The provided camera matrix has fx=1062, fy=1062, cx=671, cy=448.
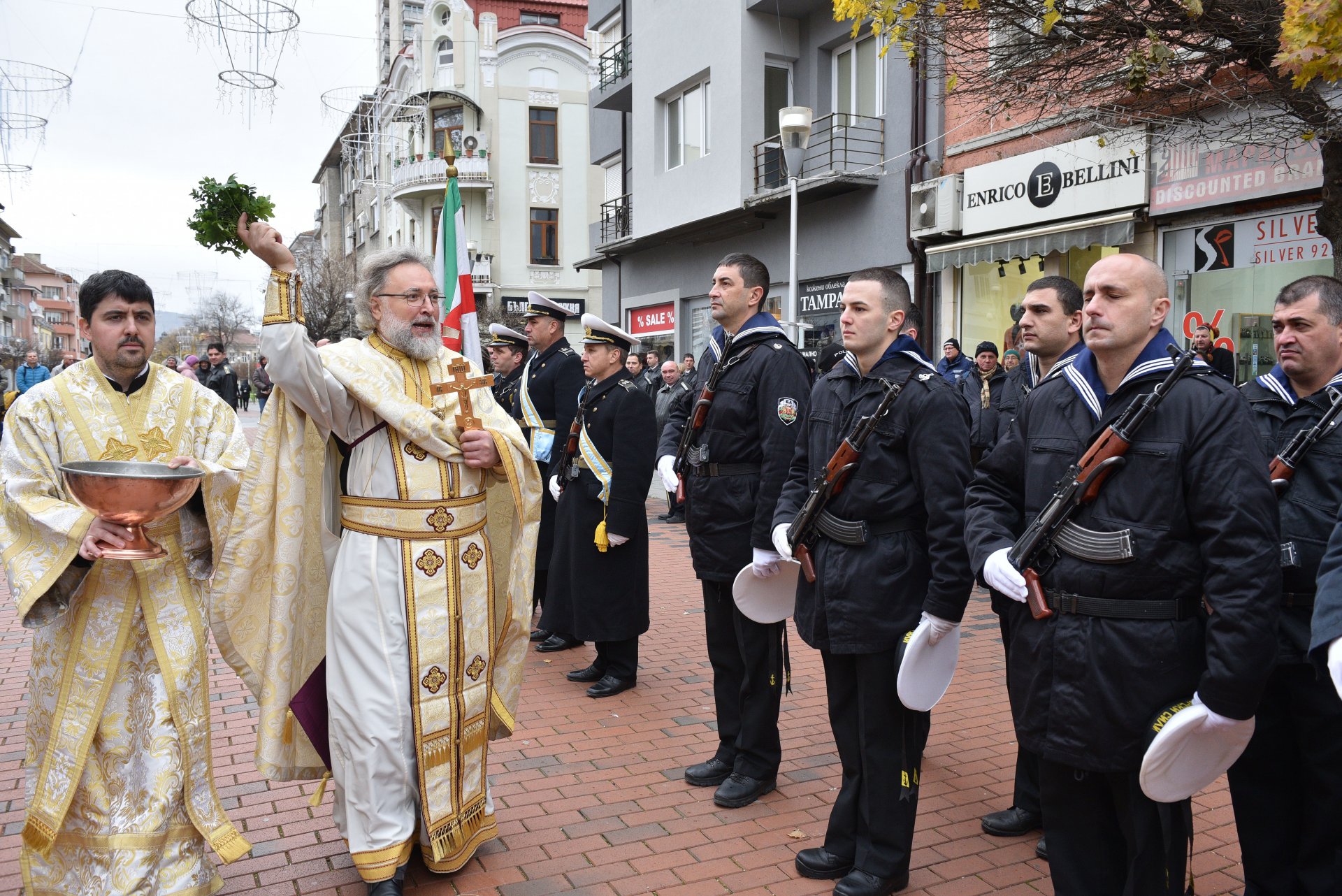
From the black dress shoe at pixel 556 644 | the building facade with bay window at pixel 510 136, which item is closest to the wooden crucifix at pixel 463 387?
the black dress shoe at pixel 556 644

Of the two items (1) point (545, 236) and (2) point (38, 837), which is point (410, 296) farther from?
(1) point (545, 236)

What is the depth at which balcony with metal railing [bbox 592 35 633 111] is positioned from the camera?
2270 centimetres

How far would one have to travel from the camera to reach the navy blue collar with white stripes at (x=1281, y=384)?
11.7ft

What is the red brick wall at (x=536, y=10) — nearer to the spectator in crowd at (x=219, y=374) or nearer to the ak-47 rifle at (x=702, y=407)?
the spectator in crowd at (x=219, y=374)

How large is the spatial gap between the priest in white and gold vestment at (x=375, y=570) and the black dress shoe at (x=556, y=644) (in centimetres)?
319

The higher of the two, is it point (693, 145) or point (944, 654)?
point (693, 145)

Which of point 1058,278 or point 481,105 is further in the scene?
point 481,105

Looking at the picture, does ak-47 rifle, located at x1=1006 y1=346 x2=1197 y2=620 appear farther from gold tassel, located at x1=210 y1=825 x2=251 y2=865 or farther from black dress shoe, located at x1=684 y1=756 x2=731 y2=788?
gold tassel, located at x1=210 y1=825 x2=251 y2=865

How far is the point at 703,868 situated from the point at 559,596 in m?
3.05

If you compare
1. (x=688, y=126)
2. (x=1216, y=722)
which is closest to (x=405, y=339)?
(x=1216, y=722)

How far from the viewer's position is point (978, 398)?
907cm

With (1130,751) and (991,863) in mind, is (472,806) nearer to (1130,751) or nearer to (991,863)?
(991,863)

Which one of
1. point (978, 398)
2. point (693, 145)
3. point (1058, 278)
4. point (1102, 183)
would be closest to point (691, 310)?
point (693, 145)

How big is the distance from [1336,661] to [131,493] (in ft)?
10.6
